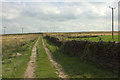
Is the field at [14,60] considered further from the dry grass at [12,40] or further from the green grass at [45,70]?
the dry grass at [12,40]

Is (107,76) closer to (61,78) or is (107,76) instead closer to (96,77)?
(96,77)

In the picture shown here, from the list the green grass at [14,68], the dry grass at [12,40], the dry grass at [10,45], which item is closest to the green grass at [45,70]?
the green grass at [14,68]

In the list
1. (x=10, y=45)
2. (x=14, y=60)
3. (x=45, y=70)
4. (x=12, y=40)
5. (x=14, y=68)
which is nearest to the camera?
(x=45, y=70)

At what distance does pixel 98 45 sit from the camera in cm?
1084

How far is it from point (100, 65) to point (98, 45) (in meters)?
1.67

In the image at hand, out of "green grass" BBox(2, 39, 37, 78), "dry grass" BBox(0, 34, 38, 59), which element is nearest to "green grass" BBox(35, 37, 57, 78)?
"green grass" BBox(2, 39, 37, 78)

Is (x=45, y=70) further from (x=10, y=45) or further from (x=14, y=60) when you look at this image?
(x=10, y=45)

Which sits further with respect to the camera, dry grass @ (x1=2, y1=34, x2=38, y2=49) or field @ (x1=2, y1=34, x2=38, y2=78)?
dry grass @ (x1=2, y1=34, x2=38, y2=49)

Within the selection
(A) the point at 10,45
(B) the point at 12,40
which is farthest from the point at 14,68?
(B) the point at 12,40

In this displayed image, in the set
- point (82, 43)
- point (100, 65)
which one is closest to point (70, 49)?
point (82, 43)

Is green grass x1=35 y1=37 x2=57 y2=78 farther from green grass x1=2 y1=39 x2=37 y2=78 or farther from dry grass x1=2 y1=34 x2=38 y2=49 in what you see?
dry grass x1=2 y1=34 x2=38 y2=49

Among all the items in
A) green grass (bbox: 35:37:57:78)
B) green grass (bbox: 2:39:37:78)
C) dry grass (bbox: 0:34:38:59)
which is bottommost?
green grass (bbox: 2:39:37:78)

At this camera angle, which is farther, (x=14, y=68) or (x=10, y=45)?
(x=10, y=45)

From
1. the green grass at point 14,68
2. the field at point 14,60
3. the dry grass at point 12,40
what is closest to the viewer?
the green grass at point 14,68
